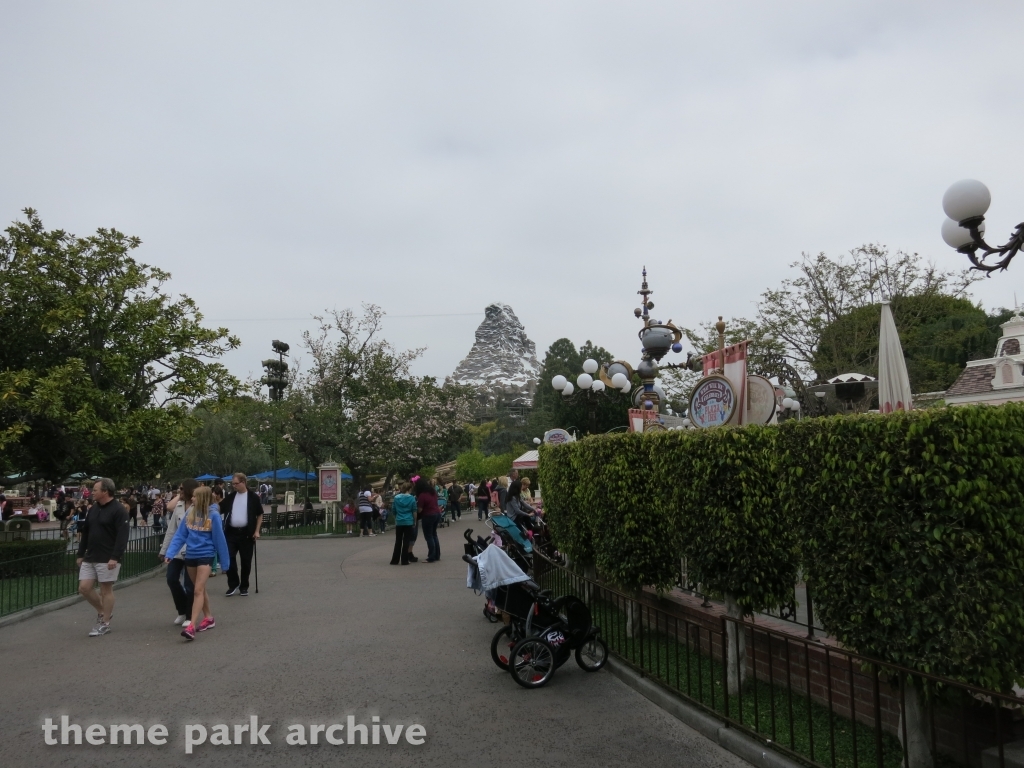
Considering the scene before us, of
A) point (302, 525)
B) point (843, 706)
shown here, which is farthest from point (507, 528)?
point (302, 525)

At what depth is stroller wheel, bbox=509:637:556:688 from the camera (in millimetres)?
6664

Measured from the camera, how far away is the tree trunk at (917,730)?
439 centimetres

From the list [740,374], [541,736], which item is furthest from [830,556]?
[740,374]

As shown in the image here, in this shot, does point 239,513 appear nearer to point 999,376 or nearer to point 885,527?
point 885,527

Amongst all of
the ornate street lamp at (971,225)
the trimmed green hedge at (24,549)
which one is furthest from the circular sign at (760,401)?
the trimmed green hedge at (24,549)

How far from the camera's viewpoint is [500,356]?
516 ft

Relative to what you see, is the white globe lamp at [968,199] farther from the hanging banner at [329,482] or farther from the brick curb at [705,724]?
the hanging banner at [329,482]

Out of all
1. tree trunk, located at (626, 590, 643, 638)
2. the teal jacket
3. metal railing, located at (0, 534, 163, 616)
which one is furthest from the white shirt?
tree trunk, located at (626, 590, 643, 638)

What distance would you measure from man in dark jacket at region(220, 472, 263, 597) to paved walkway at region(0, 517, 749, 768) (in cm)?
107

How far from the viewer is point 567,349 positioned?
81812mm

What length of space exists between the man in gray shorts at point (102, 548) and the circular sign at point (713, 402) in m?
7.06

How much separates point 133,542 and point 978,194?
1555cm

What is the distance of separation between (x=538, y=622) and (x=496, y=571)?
23.3 inches

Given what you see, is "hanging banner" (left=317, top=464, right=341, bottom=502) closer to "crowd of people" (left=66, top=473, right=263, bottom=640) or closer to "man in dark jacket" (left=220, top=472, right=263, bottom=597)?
"man in dark jacket" (left=220, top=472, right=263, bottom=597)
